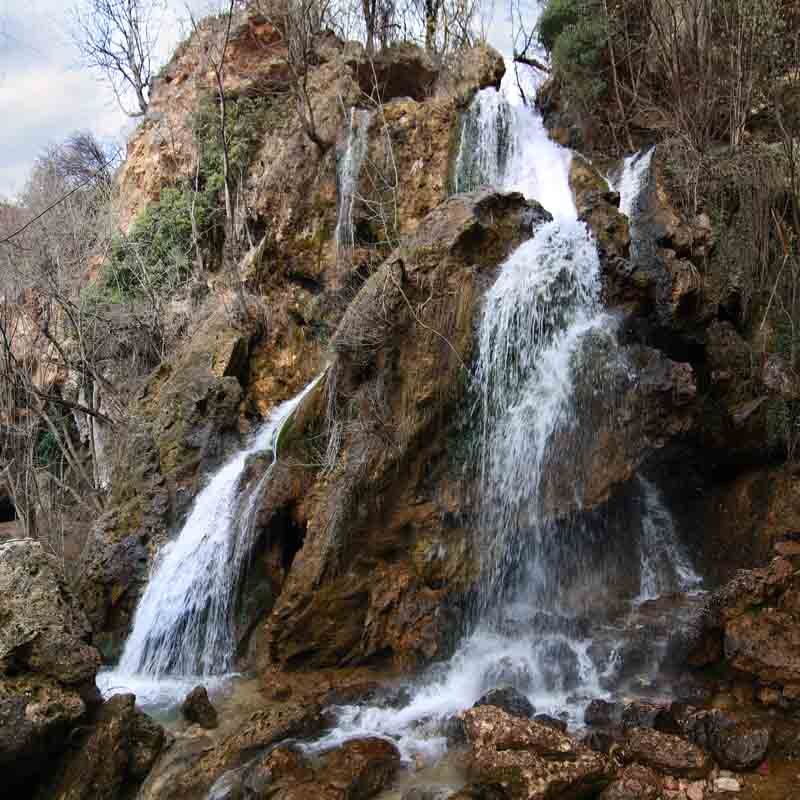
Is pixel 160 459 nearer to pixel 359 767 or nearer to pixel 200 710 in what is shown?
pixel 200 710

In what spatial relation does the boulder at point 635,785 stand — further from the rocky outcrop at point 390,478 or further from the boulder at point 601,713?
the rocky outcrop at point 390,478

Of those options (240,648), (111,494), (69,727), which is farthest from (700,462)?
(111,494)

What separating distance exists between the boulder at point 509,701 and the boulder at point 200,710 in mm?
2325

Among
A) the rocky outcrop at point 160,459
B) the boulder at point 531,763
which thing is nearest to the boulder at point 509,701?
Answer: the boulder at point 531,763

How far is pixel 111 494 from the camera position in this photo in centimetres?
907

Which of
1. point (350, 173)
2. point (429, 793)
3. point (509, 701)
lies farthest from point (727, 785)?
point (350, 173)

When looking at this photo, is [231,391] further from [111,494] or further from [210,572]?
[210,572]

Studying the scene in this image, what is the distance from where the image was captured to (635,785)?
453 cm

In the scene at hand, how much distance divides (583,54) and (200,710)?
12812 mm

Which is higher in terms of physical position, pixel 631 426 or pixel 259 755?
pixel 631 426

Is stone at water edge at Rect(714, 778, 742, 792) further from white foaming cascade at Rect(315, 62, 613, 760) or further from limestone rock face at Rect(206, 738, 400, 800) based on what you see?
limestone rock face at Rect(206, 738, 400, 800)

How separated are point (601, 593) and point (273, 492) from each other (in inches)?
147

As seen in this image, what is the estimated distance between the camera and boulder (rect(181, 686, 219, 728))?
19.2 ft

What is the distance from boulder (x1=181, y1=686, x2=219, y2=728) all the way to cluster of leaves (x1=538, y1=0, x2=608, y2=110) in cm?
1195
